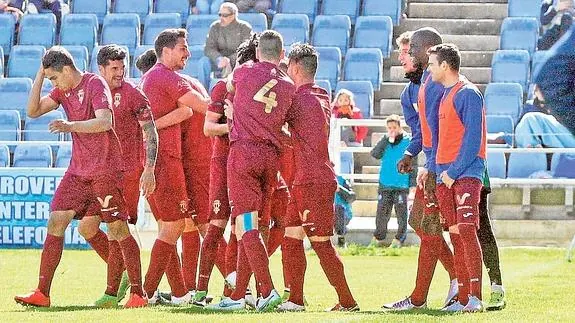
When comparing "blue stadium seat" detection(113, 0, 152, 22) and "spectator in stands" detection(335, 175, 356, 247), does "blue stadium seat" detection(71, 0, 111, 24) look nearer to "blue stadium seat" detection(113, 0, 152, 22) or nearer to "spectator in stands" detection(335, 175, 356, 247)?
"blue stadium seat" detection(113, 0, 152, 22)

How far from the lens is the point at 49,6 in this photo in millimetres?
27750

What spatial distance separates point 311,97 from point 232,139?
0.68 m

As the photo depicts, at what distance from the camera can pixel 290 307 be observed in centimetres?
1187

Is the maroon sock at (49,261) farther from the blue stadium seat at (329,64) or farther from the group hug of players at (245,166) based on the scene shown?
the blue stadium seat at (329,64)

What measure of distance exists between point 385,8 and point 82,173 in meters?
14.5

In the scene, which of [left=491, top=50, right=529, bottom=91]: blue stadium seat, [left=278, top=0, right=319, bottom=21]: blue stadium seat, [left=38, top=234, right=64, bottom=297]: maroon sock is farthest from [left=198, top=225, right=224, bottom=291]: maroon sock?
[left=278, top=0, right=319, bottom=21]: blue stadium seat

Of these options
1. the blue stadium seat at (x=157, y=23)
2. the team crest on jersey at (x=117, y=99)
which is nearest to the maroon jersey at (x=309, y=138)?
the team crest on jersey at (x=117, y=99)

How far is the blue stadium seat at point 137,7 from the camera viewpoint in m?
27.8

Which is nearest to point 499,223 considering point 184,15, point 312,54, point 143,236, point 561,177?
point 561,177

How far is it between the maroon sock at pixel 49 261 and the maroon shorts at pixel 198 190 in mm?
1391

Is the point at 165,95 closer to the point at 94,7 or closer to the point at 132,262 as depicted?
the point at 132,262

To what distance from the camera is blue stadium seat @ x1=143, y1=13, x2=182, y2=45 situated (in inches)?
1050

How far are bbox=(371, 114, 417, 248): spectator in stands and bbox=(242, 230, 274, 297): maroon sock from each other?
30.4ft

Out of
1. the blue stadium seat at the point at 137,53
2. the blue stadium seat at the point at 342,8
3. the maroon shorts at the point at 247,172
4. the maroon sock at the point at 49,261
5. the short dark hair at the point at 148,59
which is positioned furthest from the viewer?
the blue stadium seat at the point at 342,8
